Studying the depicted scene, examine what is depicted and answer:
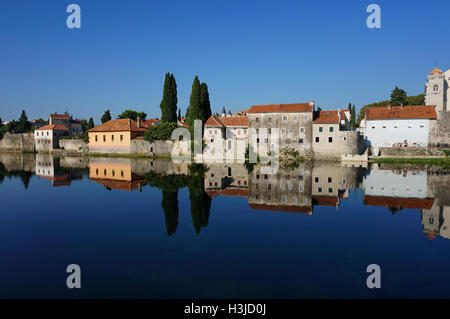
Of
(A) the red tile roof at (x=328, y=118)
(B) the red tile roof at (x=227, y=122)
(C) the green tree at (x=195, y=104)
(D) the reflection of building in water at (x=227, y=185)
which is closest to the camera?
(D) the reflection of building in water at (x=227, y=185)

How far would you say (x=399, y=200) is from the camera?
16359 mm

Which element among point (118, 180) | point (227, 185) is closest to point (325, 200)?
point (227, 185)

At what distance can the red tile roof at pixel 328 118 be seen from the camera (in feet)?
124

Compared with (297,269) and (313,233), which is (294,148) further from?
Answer: (297,269)

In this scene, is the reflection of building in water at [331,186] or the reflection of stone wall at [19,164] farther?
the reflection of stone wall at [19,164]

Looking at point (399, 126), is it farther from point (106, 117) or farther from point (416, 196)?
point (106, 117)

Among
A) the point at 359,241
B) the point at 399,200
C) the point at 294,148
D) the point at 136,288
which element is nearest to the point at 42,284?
the point at 136,288

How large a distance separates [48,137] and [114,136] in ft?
64.2

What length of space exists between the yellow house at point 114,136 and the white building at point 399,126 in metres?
36.1

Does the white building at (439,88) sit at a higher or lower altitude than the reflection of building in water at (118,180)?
higher

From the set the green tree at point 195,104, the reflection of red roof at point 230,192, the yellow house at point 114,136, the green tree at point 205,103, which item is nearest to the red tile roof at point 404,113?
the green tree at point 205,103

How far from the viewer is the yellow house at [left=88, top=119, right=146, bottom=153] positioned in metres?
47.5

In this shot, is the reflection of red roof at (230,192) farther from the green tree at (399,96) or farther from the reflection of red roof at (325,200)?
the green tree at (399,96)

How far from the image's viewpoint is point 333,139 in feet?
124
